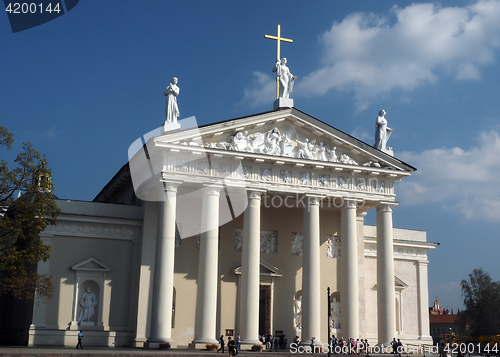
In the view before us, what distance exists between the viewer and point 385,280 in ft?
102

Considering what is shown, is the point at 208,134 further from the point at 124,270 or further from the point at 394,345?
the point at 394,345

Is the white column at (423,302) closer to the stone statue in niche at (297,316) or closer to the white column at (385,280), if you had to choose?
the white column at (385,280)

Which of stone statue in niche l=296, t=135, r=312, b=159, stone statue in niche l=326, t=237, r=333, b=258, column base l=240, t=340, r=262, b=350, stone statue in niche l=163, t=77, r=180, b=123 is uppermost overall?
stone statue in niche l=163, t=77, r=180, b=123

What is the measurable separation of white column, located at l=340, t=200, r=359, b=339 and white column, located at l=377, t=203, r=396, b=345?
167 cm

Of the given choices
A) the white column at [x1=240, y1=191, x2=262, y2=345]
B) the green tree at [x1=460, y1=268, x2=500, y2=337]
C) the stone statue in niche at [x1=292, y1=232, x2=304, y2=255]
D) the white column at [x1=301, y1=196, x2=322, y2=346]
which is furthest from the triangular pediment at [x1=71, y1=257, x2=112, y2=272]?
the green tree at [x1=460, y1=268, x2=500, y2=337]

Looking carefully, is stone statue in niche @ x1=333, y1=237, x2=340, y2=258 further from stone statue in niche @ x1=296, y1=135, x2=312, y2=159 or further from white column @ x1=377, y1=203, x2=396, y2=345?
stone statue in niche @ x1=296, y1=135, x2=312, y2=159

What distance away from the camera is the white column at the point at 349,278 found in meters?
30.0

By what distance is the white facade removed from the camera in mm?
28281

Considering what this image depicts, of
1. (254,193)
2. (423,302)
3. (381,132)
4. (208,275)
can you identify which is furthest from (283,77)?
(423,302)

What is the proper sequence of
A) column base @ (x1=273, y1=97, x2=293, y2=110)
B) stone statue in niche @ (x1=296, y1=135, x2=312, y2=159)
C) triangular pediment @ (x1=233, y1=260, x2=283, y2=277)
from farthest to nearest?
triangular pediment @ (x1=233, y1=260, x2=283, y2=277) < column base @ (x1=273, y1=97, x2=293, y2=110) < stone statue in niche @ (x1=296, y1=135, x2=312, y2=159)

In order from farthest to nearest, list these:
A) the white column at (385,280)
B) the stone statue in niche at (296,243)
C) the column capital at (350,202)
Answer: the stone statue in niche at (296,243) → the column capital at (350,202) → the white column at (385,280)

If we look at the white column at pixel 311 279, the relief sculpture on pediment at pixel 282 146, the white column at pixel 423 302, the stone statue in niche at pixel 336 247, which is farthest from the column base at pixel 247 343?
Answer: the white column at pixel 423 302

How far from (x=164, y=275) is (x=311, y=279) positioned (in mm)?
7885

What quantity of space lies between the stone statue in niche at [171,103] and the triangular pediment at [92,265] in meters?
8.84
